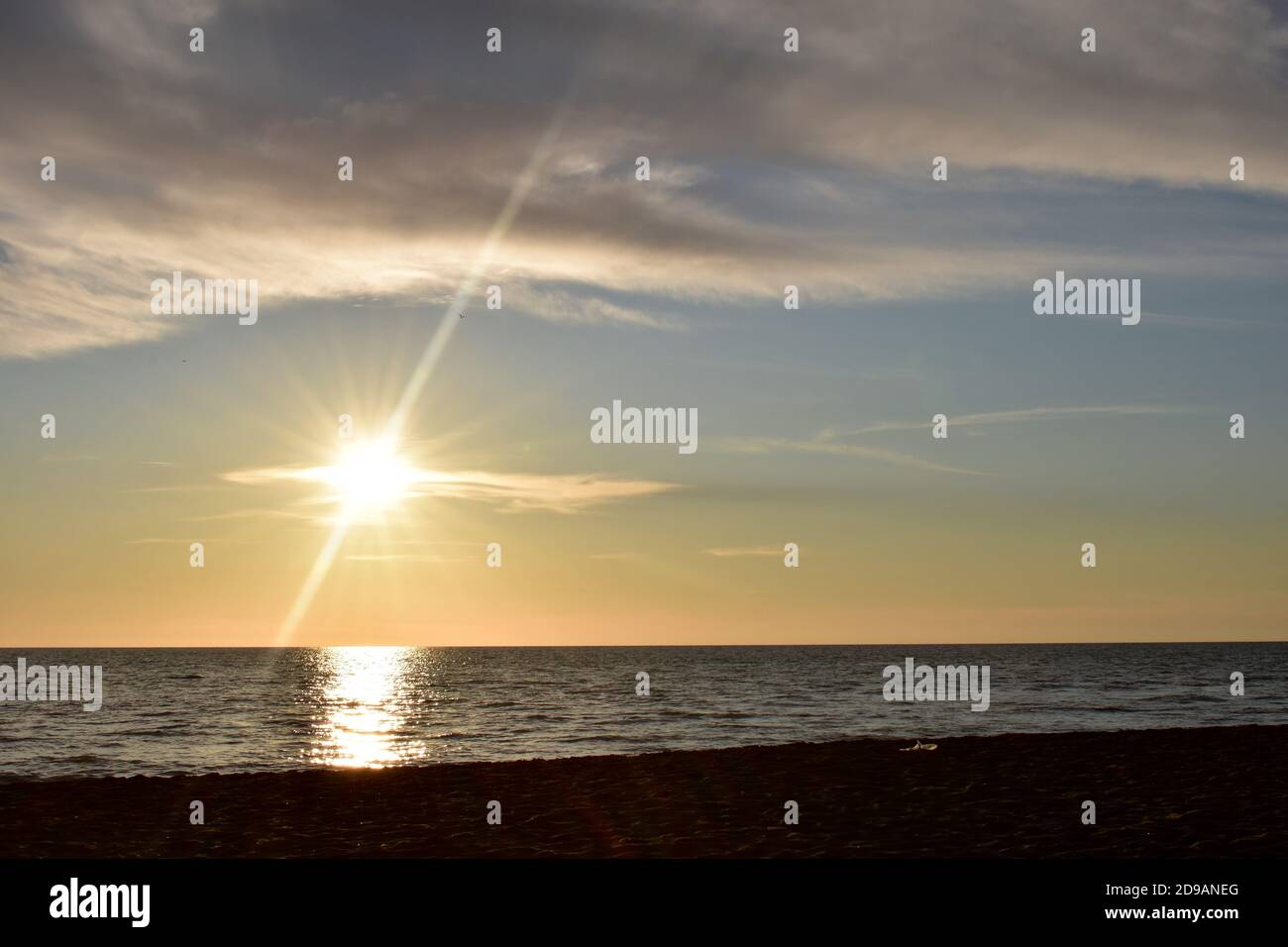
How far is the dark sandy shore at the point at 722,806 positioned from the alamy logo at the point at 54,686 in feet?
212

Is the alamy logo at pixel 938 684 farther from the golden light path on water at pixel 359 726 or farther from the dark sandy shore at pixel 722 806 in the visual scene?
the dark sandy shore at pixel 722 806

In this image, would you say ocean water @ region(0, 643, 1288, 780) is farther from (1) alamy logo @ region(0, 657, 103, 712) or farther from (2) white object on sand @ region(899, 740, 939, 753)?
(2) white object on sand @ region(899, 740, 939, 753)

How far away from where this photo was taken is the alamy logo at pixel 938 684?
8565 centimetres
